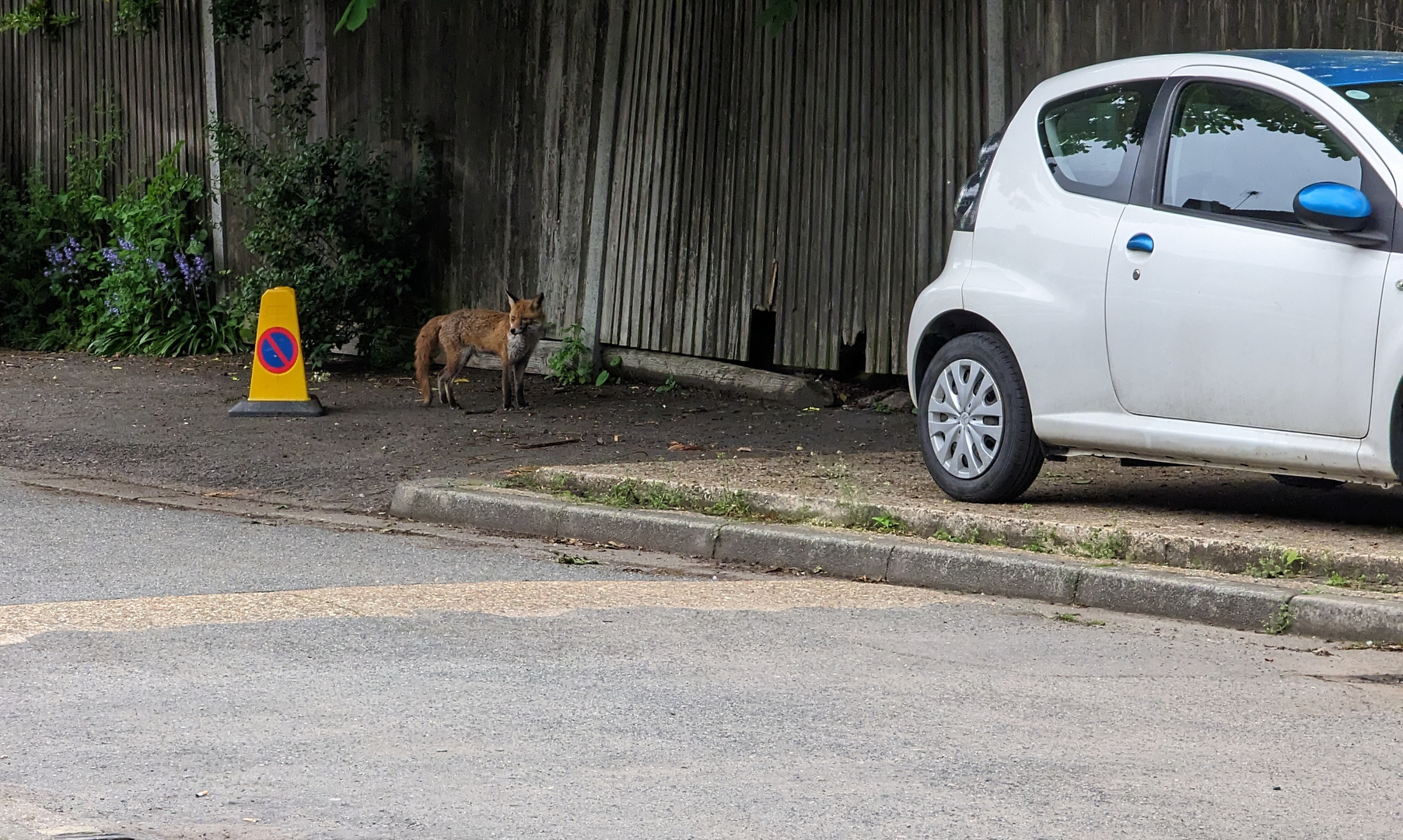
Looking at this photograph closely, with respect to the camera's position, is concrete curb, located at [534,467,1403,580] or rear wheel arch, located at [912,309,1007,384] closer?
concrete curb, located at [534,467,1403,580]

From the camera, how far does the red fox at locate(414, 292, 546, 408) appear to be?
10.8 m

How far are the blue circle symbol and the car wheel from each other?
478cm

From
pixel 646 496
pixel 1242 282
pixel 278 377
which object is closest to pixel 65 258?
pixel 278 377

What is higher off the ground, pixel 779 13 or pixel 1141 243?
pixel 779 13

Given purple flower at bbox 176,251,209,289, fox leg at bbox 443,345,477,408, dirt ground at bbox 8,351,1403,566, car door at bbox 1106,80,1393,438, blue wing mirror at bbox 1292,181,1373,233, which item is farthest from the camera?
purple flower at bbox 176,251,209,289

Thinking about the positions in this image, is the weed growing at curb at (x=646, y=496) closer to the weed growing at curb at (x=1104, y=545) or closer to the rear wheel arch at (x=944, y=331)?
the rear wheel arch at (x=944, y=331)

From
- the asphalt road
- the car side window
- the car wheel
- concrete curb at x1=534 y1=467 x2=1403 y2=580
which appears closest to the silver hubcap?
the car wheel

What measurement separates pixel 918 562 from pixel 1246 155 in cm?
198

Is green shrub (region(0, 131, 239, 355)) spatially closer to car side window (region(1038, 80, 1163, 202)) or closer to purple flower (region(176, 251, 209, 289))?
purple flower (region(176, 251, 209, 289))

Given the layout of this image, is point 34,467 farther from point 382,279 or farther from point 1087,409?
point 1087,409

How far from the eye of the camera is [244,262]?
14258 millimetres

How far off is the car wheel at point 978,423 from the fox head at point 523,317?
3869 millimetres

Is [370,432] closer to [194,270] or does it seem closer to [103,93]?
[194,270]

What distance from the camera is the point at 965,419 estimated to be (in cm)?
736
